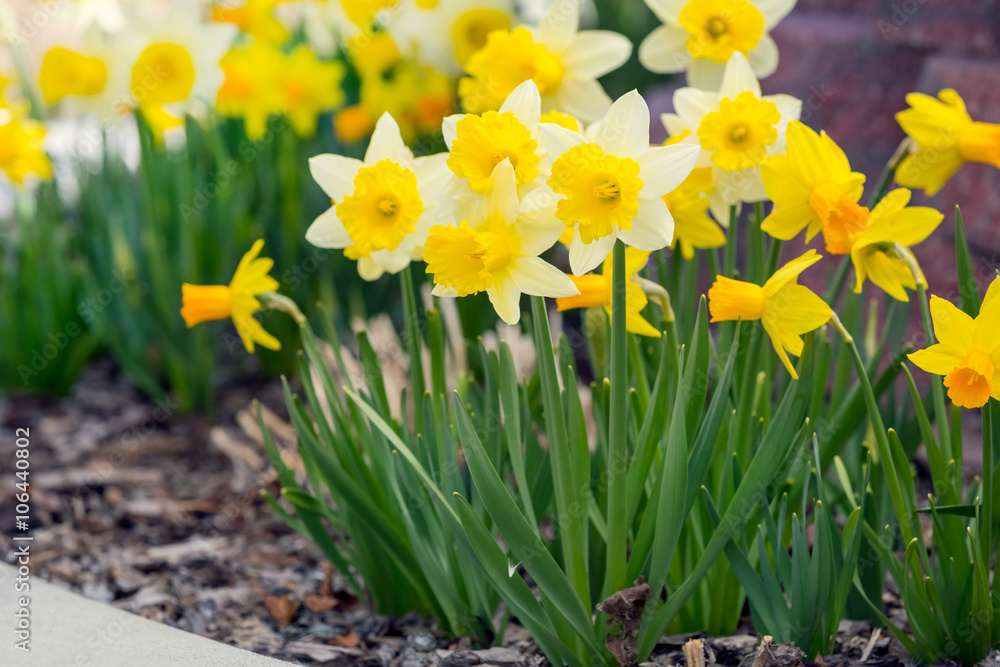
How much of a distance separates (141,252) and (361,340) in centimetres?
151

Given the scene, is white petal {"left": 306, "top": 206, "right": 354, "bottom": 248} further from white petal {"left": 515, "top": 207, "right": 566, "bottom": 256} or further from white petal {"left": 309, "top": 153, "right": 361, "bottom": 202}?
white petal {"left": 515, "top": 207, "right": 566, "bottom": 256}

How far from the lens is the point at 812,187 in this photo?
1.05 meters

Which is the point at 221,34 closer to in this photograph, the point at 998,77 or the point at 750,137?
the point at 750,137

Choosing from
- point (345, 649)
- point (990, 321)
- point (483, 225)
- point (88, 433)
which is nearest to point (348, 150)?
point (88, 433)

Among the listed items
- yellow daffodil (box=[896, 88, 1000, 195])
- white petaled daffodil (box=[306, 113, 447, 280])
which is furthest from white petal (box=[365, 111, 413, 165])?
yellow daffodil (box=[896, 88, 1000, 195])

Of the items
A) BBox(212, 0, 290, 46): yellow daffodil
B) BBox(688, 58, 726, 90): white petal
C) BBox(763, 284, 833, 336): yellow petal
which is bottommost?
BBox(763, 284, 833, 336): yellow petal

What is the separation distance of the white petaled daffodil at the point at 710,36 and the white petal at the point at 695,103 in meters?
0.08

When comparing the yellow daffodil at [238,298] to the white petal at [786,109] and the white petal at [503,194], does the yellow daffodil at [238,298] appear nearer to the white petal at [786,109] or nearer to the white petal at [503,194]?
the white petal at [503,194]

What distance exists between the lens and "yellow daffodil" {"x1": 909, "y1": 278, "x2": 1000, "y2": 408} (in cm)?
95

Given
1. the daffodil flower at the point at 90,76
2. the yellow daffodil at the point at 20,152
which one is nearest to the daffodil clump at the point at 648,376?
the daffodil flower at the point at 90,76

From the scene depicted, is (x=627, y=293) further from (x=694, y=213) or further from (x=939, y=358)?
(x=939, y=358)

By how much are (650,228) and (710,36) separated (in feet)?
1.53

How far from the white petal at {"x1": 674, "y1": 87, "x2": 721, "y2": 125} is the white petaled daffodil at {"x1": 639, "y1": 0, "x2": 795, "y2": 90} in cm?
8

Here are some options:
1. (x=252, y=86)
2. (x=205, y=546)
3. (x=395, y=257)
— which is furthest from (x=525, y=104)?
(x=252, y=86)
